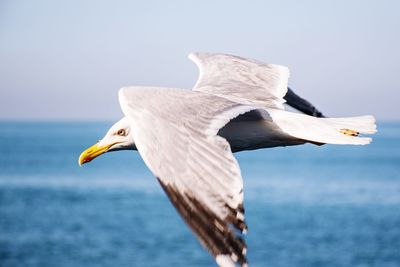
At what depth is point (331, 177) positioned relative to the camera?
279 feet

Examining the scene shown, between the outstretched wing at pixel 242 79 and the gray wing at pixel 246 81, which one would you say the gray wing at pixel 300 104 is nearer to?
the gray wing at pixel 246 81

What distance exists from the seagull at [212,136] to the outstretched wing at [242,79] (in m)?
0.01

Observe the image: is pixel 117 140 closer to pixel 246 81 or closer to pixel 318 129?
pixel 318 129

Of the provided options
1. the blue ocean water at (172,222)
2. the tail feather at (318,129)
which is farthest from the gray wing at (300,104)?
the blue ocean water at (172,222)

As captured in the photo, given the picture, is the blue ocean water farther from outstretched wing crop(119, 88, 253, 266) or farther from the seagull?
outstretched wing crop(119, 88, 253, 266)

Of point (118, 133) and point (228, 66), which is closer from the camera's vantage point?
point (118, 133)

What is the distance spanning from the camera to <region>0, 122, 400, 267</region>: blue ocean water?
40.4 m

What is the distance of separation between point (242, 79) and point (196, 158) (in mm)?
3712

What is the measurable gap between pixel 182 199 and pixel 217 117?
945mm

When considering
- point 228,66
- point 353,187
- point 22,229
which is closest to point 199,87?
point 228,66

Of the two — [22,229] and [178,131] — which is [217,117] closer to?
[178,131]

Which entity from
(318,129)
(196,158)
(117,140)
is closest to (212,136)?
(196,158)

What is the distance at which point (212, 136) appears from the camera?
572 cm

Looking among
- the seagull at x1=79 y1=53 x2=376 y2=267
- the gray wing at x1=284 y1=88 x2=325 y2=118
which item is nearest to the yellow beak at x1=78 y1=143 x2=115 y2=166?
the seagull at x1=79 y1=53 x2=376 y2=267
